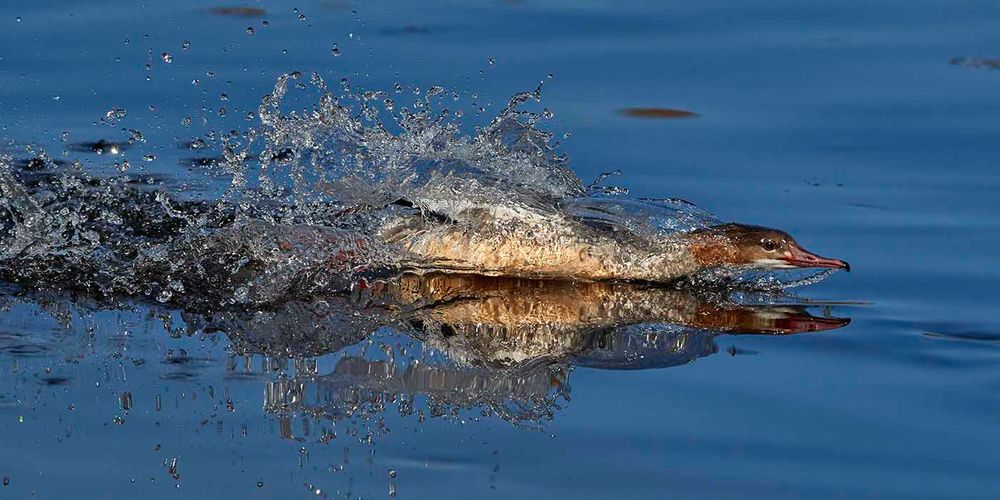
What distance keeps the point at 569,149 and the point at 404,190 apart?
1.51 meters

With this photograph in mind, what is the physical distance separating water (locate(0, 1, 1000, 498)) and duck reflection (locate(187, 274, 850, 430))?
0.02 meters

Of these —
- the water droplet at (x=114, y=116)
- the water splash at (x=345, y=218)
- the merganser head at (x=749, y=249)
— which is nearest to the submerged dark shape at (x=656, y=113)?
the water splash at (x=345, y=218)

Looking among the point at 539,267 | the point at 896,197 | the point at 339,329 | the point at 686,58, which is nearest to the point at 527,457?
the point at 339,329

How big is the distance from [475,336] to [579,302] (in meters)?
0.88

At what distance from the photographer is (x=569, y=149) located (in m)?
9.11

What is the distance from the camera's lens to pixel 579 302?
286 inches

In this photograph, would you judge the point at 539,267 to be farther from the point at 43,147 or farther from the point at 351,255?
the point at 43,147

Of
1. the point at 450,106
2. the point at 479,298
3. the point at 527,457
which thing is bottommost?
the point at 527,457

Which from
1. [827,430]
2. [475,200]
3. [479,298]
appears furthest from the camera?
[475,200]

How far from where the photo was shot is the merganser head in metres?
7.52

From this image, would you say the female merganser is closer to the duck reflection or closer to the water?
Answer: the duck reflection

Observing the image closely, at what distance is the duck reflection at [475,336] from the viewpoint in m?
5.57

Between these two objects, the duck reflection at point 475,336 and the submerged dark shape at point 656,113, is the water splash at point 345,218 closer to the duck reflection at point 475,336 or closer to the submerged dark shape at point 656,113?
the duck reflection at point 475,336

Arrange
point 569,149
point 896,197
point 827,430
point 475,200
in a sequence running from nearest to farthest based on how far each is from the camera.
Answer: point 827,430 < point 475,200 < point 896,197 < point 569,149
